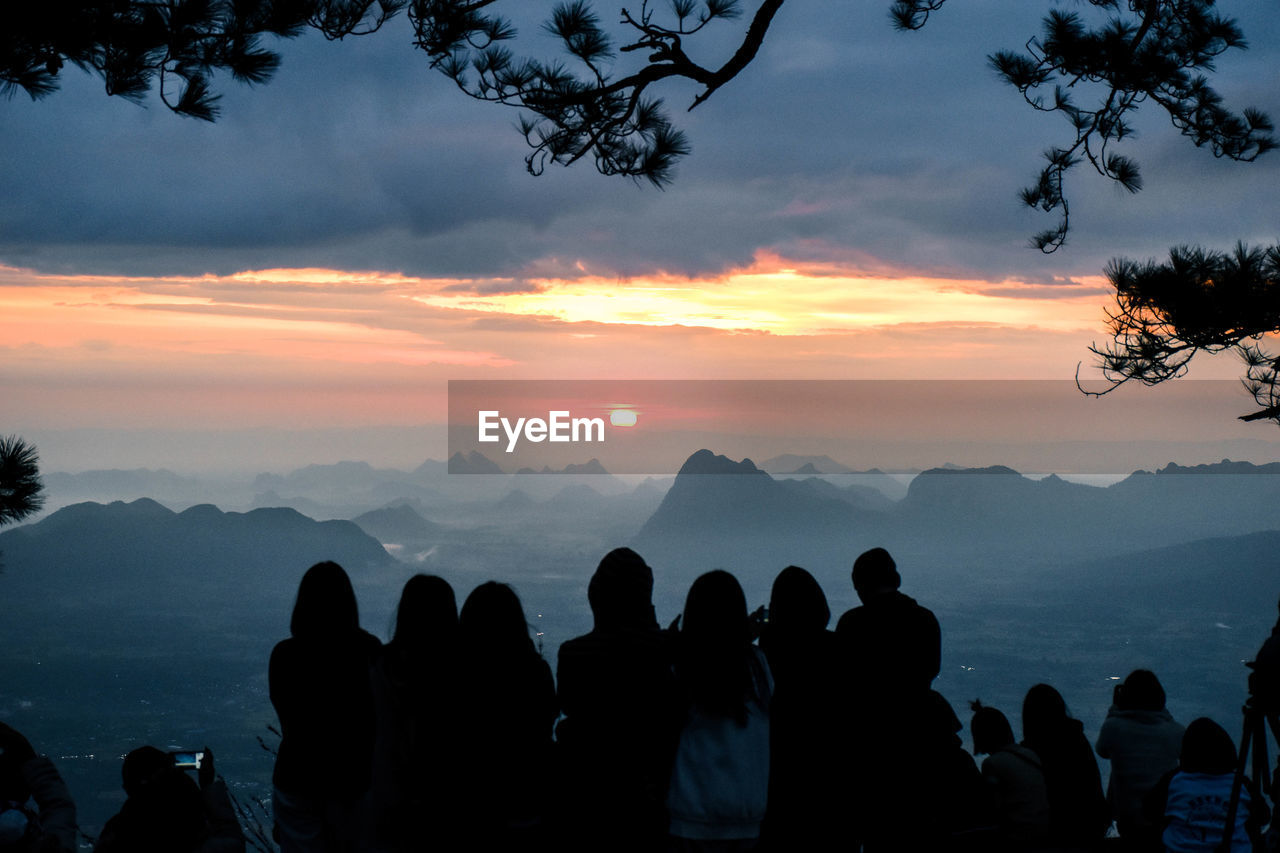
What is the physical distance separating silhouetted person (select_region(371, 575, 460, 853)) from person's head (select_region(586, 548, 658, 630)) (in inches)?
20.0

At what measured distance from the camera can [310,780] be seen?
3104 mm

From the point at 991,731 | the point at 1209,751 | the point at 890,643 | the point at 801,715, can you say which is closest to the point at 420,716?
the point at 801,715

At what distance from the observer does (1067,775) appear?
13.3 feet

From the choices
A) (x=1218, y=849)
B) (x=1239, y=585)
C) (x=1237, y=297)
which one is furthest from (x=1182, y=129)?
(x=1239, y=585)

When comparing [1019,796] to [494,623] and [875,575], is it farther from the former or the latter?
[494,623]

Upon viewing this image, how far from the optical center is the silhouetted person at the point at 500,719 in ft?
9.86

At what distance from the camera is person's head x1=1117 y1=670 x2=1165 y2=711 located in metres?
4.40

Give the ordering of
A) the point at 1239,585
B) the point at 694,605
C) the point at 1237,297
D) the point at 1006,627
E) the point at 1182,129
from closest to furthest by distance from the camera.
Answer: the point at 694,605, the point at 1237,297, the point at 1182,129, the point at 1006,627, the point at 1239,585

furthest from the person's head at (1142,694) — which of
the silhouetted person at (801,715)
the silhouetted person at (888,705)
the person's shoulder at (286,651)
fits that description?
the person's shoulder at (286,651)

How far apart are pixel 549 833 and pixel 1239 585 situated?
699ft

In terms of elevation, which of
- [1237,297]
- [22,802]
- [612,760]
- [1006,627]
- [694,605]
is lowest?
[1006,627]

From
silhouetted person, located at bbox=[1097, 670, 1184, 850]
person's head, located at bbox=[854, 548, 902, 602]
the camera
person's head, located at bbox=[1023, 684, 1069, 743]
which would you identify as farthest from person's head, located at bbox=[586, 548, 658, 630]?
silhouetted person, located at bbox=[1097, 670, 1184, 850]

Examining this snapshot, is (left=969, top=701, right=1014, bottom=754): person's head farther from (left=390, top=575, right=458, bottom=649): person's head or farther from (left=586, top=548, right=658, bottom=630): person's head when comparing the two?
(left=390, top=575, right=458, bottom=649): person's head

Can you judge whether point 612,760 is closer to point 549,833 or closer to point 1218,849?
point 549,833
